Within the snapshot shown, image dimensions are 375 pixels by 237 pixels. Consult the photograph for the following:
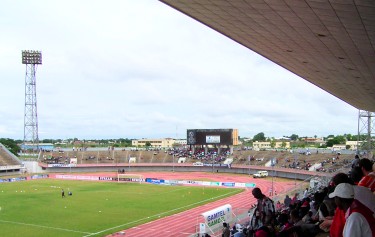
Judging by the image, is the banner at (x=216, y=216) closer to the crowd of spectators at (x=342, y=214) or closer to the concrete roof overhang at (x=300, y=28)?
the concrete roof overhang at (x=300, y=28)

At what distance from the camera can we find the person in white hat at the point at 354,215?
3453 millimetres

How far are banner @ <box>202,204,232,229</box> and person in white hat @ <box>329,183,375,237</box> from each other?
16817mm

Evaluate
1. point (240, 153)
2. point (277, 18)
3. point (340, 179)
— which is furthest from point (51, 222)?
point (240, 153)

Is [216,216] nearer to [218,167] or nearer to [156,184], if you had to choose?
[156,184]

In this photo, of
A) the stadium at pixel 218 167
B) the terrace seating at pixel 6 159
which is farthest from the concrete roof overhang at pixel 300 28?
the terrace seating at pixel 6 159

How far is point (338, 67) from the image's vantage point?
15.2 meters

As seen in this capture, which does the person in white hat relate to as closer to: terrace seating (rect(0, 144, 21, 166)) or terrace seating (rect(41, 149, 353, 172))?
terrace seating (rect(41, 149, 353, 172))

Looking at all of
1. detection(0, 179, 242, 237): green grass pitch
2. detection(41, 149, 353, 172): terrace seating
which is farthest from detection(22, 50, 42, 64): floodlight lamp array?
detection(0, 179, 242, 237): green grass pitch

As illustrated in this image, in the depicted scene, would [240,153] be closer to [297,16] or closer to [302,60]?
[302,60]

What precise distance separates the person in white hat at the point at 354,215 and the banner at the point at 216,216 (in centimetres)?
1682

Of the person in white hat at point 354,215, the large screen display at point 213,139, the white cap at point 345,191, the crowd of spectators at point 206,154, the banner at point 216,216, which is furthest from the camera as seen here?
the large screen display at point 213,139

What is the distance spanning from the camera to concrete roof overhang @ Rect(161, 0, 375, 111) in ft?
25.5

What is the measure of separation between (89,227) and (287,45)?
1846 centimetres

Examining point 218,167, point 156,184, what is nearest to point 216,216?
point 156,184
